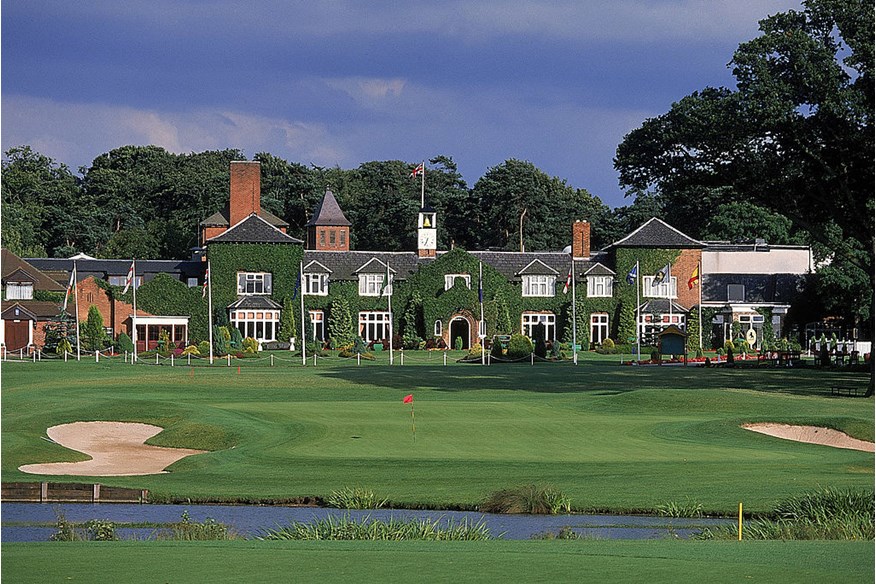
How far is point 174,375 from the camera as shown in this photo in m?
49.6

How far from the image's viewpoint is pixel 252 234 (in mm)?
78375

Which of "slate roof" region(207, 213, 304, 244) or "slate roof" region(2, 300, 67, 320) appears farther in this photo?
"slate roof" region(207, 213, 304, 244)

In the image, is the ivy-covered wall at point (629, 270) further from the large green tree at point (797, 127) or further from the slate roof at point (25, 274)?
the slate roof at point (25, 274)

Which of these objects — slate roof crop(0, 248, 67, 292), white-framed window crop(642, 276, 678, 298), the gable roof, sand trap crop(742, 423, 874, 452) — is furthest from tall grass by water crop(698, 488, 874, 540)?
white-framed window crop(642, 276, 678, 298)

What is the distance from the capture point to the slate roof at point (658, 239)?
82875 millimetres

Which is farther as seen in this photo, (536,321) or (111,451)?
(536,321)

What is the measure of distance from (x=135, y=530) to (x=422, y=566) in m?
7.27

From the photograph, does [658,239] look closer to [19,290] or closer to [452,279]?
[452,279]

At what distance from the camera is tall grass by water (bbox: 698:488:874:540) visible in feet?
51.8

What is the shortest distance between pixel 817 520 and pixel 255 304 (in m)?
61.6

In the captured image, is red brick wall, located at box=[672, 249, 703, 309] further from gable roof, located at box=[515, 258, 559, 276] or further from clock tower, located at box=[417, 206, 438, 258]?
clock tower, located at box=[417, 206, 438, 258]

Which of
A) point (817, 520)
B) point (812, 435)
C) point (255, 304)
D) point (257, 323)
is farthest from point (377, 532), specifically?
point (257, 323)

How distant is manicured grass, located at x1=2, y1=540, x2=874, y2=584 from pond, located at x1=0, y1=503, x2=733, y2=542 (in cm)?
378

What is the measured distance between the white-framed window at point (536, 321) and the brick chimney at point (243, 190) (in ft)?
63.0
